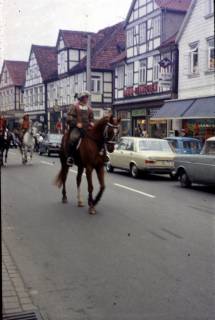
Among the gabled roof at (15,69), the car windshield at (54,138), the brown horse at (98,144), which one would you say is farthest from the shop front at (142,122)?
the brown horse at (98,144)

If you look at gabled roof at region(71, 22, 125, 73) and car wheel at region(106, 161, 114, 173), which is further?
gabled roof at region(71, 22, 125, 73)

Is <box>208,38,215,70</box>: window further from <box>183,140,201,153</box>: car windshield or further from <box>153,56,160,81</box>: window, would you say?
<box>183,140,201,153</box>: car windshield

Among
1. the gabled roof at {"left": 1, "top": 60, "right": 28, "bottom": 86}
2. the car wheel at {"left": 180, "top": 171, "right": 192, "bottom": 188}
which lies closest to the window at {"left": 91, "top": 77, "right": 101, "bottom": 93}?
the gabled roof at {"left": 1, "top": 60, "right": 28, "bottom": 86}

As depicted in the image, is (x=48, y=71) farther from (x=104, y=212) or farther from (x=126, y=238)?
(x=126, y=238)

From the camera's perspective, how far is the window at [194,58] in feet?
91.3

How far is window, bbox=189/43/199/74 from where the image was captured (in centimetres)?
2784

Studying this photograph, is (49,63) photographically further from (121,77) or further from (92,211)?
(92,211)

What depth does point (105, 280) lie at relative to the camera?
5531 millimetres

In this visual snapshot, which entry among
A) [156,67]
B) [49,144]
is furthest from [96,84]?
[49,144]

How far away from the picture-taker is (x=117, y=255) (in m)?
6.55

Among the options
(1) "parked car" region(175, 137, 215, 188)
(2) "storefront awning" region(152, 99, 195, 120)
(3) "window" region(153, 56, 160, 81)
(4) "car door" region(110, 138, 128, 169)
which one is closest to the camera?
(1) "parked car" region(175, 137, 215, 188)

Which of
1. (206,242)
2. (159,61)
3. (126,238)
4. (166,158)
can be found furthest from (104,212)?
(159,61)

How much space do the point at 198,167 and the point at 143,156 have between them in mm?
3120

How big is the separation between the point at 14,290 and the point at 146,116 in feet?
95.2
